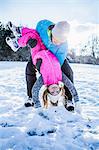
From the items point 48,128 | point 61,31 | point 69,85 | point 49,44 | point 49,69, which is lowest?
point 48,128

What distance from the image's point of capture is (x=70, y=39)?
13.2 feet

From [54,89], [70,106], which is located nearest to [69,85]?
[70,106]

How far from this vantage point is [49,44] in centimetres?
402

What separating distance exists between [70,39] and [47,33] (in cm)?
30

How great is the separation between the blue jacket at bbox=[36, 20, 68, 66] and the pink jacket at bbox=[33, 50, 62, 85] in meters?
0.15

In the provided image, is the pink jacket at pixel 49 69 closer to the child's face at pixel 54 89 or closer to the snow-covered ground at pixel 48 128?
the child's face at pixel 54 89

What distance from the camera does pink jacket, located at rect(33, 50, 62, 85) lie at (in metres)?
3.75

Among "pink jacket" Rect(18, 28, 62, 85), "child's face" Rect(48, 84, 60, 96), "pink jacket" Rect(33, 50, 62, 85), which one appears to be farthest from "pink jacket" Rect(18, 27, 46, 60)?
"child's face" Rect(48, 84, 60, 96)

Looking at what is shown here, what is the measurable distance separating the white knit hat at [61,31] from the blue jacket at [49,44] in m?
0.15

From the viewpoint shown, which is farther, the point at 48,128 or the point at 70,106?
the point at 70,106

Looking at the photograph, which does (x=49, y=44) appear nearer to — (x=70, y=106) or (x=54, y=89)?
(x=54, y=89)

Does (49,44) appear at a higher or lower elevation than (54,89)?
higher

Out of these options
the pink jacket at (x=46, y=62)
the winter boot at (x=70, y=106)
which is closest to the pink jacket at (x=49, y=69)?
→ the pink jacket at (x=46, y=62)

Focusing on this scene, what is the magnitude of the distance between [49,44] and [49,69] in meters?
0.43
